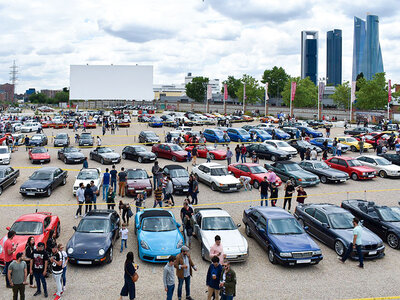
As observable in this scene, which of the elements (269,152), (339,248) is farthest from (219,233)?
(269,152)

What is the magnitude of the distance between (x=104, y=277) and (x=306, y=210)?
784 centimetres

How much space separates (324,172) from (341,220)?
31.2 feet

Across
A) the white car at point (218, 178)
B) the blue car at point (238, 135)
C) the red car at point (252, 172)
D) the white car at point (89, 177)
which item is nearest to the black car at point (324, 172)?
the red car at point (252, 172)

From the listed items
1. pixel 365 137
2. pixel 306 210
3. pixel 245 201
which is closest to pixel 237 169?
pixel 245 201

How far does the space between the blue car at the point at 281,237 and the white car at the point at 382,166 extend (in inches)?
540

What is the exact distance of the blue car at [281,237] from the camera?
37.6 feet

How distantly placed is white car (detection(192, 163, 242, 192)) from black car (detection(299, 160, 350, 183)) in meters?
5.44

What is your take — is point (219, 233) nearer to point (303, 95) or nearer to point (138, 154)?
point (138, 154)

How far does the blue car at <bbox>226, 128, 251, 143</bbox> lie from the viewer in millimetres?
36741

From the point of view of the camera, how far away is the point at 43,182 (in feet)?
63.8

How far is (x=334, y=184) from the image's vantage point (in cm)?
2245

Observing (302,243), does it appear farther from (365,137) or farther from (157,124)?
(157,124)

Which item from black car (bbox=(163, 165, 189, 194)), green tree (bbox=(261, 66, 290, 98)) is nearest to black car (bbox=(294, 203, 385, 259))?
black car (bbox=(163, 165, 189, 194))

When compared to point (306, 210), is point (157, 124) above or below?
above
